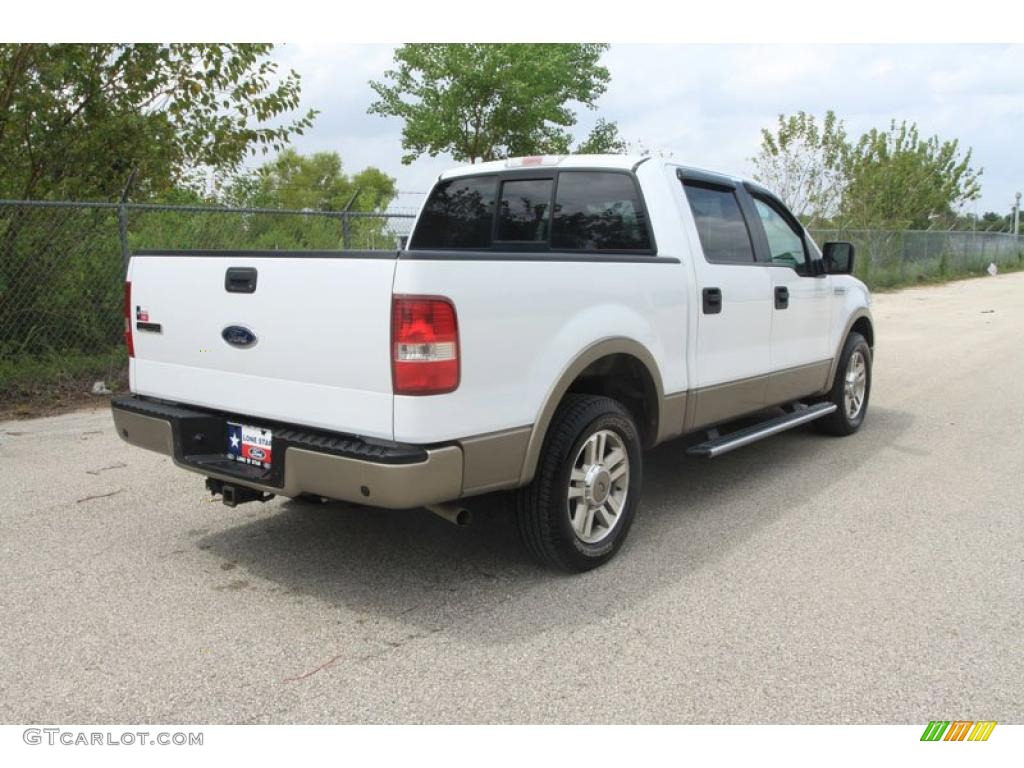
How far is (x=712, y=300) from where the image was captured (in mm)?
4875

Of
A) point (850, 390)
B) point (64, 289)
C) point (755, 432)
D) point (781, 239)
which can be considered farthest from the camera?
point (64, 289)

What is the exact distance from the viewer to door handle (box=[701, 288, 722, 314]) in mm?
4820

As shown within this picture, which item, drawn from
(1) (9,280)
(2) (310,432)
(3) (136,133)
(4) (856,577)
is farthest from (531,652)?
(3) (136,133)

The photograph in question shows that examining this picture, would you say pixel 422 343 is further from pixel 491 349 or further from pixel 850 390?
pixel 850 390

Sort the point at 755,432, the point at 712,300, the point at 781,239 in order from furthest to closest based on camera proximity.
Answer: the point at 781,239, the point at 755,432, the point at 712,300

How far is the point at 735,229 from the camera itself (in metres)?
5.37

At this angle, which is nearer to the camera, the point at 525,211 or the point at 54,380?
the point at 525,211

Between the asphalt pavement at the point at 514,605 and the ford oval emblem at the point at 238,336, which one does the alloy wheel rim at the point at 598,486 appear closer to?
the asphalt pavement at the point at 514,605

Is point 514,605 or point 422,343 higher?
point 422,343

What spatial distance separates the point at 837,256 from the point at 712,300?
1978 millimetres

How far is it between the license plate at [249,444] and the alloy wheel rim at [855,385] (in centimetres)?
478
